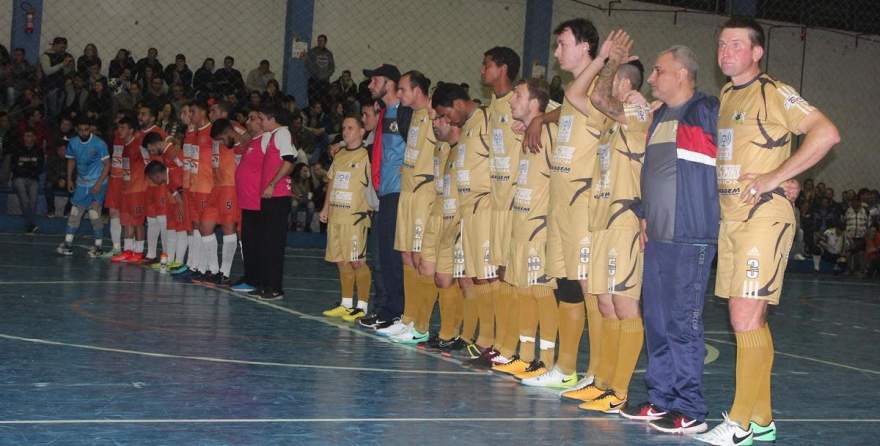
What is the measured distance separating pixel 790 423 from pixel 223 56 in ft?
60.4

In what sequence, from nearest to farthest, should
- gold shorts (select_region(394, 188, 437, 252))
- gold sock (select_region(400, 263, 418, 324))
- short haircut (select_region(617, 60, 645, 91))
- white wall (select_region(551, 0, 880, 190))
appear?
short haircut (select_region(617, 60, 645, 91))
gold shorts (select_region(394, 188, 437, 252))
gold sock (select_region(400, 263, 418, 324))
white wall (select_region(551, 0, 880, 190))

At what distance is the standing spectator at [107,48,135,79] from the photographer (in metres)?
20.8

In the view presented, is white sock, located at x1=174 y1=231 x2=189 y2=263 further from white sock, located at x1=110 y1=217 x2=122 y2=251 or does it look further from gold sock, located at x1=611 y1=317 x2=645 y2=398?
gold sock, located at x1=611 y1=317 x2=645 y2=398

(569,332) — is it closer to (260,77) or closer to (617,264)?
(617,264)

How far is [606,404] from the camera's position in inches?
250

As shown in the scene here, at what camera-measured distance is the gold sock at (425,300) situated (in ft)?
29.4

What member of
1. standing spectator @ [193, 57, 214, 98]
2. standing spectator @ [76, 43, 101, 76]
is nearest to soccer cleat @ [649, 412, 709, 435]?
standing spectator @ [76, 43, 101, 76]

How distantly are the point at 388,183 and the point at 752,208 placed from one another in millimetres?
4514

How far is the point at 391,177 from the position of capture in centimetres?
958

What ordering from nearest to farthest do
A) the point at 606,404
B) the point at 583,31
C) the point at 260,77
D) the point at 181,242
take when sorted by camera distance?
1. the point at 606,404
2. the point at 583,31
3. the point at 181,242
4. the point at 260,77

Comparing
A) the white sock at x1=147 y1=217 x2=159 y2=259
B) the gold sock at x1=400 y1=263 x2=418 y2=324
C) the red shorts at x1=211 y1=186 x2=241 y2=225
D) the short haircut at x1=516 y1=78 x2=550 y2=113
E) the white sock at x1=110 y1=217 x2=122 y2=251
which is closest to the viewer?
the short haircut at x1=516 y1=78 x2=550 y2=113

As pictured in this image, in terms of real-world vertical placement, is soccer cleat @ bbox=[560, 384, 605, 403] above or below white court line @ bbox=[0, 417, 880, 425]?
above

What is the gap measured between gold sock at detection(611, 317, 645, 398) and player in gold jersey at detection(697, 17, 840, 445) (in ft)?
2.36

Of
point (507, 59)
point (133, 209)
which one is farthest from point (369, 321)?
point (133, 209)
